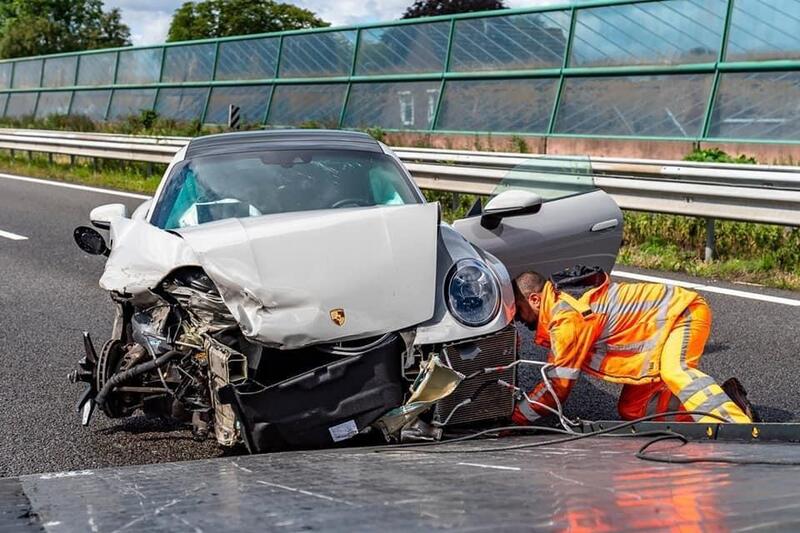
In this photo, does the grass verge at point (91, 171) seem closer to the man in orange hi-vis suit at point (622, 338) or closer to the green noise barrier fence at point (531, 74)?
the green noise barrier fence at point (531, 74)

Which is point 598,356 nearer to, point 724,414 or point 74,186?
point 724,414

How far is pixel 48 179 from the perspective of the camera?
69.1 ft

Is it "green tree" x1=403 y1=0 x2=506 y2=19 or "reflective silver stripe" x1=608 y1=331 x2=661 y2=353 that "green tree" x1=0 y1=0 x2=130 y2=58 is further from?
"reflective silver stripe" x1=608 y1=331 x2=661 y2=353

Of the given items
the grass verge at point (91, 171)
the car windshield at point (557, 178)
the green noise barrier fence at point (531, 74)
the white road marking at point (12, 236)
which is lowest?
the white road marking at point (12, 236)

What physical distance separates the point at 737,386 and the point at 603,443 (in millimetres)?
1196

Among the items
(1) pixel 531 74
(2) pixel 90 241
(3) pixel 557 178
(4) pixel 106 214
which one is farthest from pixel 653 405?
(1) pixel 531 74

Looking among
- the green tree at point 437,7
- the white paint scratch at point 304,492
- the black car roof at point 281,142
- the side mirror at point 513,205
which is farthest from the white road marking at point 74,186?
the green tree at point 437,7

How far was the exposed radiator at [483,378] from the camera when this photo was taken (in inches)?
171

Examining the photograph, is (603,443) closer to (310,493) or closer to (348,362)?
(348,362)

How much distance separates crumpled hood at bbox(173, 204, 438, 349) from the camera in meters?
4.12

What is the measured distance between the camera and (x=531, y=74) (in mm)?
18922

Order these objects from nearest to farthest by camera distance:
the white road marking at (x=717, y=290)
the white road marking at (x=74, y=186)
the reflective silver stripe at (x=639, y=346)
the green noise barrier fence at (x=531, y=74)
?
the reflective silver stripe at (x=639, y=346) < the white road marking at (x=717, y=290) < the green noise barrier fence at (x=531, y=74) < the white road marking at (x=74, y=186)

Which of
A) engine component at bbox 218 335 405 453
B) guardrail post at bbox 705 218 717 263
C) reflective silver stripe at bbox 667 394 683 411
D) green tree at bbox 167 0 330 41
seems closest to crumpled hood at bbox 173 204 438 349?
engine component at bbox 218 335 405 453

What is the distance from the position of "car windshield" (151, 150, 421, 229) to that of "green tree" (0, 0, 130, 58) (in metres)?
85.6
